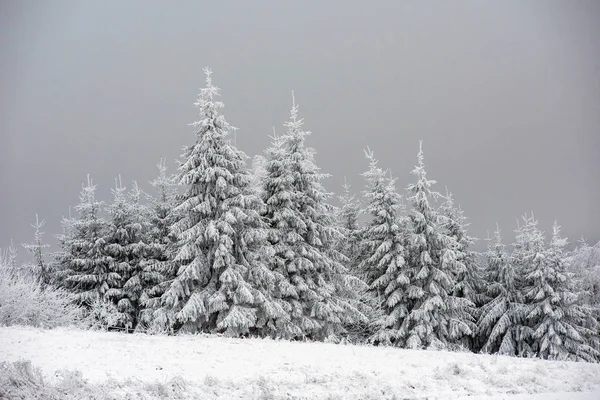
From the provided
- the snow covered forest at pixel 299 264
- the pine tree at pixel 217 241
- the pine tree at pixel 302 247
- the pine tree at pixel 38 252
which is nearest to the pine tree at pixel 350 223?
the snow covered forest at pixel 299 264

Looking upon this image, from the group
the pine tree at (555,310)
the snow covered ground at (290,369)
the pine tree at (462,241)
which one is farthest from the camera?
the pine tree at (462,241)

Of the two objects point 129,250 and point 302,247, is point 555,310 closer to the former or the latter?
point 302,247

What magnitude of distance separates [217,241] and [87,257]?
11653 millimetres

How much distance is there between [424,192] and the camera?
2930cm

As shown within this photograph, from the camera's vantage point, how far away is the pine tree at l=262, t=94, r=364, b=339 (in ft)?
79.8

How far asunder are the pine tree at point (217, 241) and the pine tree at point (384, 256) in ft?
27.3

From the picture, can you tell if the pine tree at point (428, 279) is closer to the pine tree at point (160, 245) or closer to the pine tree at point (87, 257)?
the pine tree at point (160, 245)

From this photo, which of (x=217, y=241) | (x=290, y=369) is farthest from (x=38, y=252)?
(x=290, y=369)

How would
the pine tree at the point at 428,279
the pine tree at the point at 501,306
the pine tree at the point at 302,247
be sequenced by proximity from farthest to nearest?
the pine tree at the point at 501,306, the pine tree at the point at 428,279, the pine tree at the point at 302,247

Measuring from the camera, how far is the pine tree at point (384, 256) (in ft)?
91.5

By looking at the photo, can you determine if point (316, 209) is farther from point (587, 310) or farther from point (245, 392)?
point (587, 310)

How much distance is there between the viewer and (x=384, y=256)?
2833 cm

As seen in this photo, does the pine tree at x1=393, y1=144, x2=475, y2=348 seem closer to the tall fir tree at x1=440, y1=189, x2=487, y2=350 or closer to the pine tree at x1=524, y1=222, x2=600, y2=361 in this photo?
the tall fir tree at x1=440, y1=189, x2=487, y2=350

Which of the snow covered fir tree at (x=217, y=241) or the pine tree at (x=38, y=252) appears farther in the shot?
the pine tree at (x=38, y=252)
